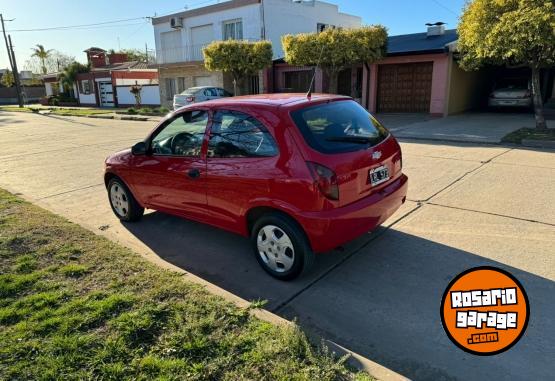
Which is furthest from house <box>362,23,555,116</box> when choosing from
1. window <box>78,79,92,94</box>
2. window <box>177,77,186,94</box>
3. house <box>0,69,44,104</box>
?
house <box>0,69,44,104</box>

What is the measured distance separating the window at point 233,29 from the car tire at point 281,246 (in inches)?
941

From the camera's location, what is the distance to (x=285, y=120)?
3.49 m

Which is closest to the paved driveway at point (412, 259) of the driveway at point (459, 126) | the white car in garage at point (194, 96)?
the driveway at point (459, 126)

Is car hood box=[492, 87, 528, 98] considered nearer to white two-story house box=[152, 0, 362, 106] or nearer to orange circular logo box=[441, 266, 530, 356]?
white two-story house box=[152, 0, 362, 106]

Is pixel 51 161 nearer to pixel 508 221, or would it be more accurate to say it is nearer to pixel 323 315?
pixel 323 315

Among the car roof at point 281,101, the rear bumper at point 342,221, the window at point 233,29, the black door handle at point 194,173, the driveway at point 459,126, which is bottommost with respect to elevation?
the driveway at point 459,126

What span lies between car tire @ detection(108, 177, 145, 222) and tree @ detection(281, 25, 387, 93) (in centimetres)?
1189

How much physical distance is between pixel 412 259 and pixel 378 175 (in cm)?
92

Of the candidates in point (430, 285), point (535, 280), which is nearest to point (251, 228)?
point (430, 285)

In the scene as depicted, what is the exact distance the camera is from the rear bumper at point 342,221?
11.0ft

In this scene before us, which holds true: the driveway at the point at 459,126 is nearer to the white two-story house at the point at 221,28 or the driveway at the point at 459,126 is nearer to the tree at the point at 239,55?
the tree at the point at 239,55

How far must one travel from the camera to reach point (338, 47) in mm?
15719

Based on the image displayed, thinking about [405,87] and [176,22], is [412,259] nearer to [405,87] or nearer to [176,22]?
[405,87]

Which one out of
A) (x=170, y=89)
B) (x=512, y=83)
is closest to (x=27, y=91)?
(x=170, y=89)
